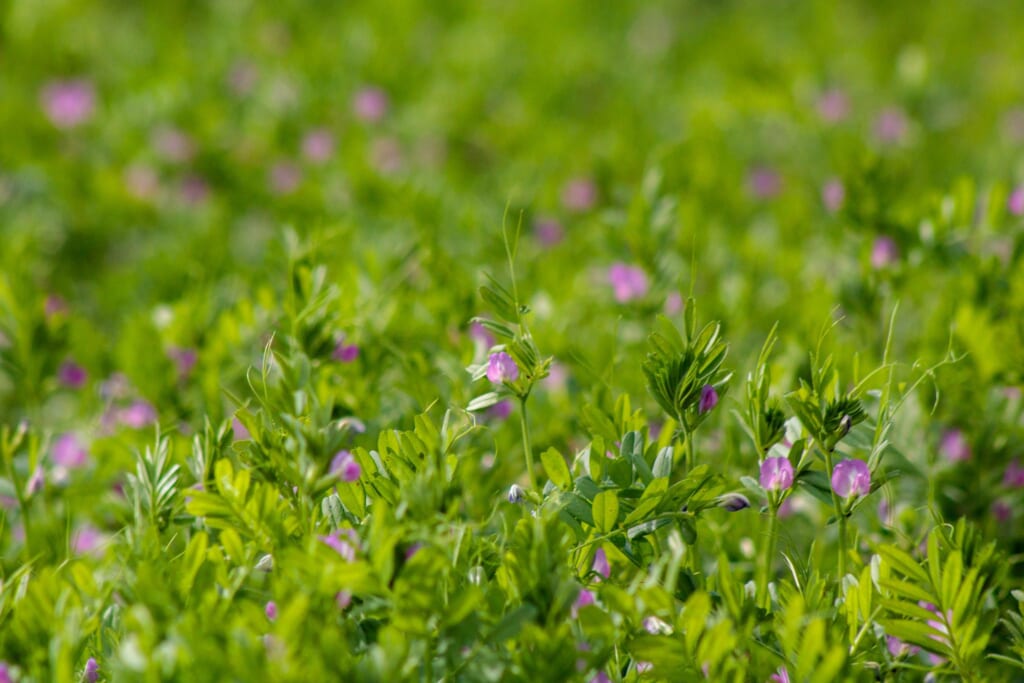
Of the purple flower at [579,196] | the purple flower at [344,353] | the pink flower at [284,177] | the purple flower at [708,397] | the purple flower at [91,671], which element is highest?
the purple flower at [708,397]

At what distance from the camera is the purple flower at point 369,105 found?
385cm

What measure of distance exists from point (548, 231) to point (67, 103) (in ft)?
5.94

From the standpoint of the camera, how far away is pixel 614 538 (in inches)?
54.8

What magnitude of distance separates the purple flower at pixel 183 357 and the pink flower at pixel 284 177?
1318 mm

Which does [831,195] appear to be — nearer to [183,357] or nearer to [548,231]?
[548,231]

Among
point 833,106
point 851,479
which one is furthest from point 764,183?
point 851,479

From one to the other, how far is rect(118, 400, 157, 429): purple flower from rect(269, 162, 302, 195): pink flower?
1.43m

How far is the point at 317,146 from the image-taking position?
3.63 m

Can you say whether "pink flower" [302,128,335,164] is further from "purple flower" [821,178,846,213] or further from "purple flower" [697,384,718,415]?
"purple flower" [697,384,718,415]

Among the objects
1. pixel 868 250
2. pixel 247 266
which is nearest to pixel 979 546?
pixel 868 250

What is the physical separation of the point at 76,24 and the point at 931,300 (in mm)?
3618

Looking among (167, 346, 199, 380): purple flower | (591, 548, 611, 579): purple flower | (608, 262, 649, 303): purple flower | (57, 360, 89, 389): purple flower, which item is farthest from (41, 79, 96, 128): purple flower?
(591, 548, 611, 579): purple flower

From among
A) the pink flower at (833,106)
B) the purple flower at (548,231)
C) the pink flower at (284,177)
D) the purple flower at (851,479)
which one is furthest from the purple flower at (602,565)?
the pink flower at (833,106)

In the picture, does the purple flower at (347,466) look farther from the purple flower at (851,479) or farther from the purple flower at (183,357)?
Answer: the purple flower at (183,357)
